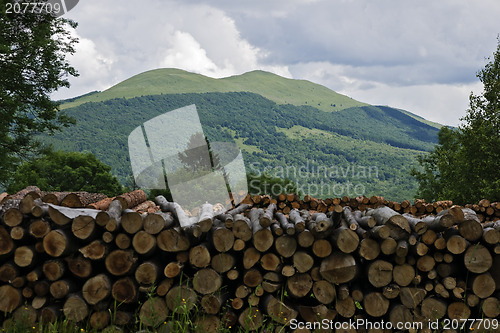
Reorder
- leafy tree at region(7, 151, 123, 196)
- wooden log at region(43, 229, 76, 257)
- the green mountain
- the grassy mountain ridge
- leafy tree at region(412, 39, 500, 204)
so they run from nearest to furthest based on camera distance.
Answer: wooden log at region(43, 229, 76, 257) → leafy tree at region(412, 39, 500, 204) → leafy tree at region(7, 151, 123, 196) → the green mountain → the grassy mountain ridge

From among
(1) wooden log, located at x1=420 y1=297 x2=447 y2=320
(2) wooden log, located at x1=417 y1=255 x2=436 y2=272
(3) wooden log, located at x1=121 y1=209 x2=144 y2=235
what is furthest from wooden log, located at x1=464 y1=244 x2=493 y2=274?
(3) wooden log, located at x1=121 y1=209 x2=144 y2=235

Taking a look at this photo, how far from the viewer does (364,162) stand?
139m

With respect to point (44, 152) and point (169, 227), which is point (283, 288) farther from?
point (44, 152)

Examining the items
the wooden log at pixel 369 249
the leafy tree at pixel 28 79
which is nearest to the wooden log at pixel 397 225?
the wooden log at pixel 369 249

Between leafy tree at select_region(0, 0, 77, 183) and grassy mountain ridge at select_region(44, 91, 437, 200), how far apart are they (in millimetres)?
64393

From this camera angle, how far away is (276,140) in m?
159

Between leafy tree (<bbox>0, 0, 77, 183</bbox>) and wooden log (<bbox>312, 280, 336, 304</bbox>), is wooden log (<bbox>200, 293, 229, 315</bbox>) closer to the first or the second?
wooden log (<bbox>312, 280, 336, 304</bbox>)

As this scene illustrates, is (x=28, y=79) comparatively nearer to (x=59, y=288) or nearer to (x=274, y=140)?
(x=59, y=288)

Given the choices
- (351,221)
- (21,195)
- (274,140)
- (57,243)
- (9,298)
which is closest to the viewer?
(57,243)

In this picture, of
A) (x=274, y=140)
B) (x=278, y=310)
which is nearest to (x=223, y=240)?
(x=278, y=310)

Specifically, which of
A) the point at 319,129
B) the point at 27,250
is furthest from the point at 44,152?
the point at 319,129

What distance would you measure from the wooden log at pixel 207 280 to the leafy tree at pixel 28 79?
65.5 ft

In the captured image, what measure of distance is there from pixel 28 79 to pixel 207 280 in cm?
2289

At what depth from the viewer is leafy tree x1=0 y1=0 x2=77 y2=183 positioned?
21.7m
